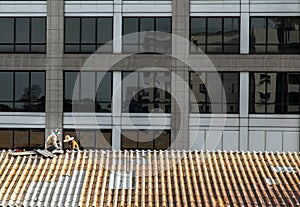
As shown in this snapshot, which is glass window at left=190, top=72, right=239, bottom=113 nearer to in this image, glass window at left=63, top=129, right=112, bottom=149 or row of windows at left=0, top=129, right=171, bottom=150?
row of windows at left=0, top=129, right=171, bottom=150

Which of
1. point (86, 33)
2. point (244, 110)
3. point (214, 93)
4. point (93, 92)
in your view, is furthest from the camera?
point (86, 33)

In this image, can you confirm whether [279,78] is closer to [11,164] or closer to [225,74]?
[225,74]

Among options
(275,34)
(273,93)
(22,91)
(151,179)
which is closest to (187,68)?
(273,93)

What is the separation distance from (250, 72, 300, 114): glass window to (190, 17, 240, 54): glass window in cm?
236

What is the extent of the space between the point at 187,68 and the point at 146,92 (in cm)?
292

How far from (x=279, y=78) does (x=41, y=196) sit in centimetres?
1961

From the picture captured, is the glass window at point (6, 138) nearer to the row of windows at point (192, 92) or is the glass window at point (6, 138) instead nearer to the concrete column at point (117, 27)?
the row of windows at point (192, 92)

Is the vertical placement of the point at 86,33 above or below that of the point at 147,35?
above

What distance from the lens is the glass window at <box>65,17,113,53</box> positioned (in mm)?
29188

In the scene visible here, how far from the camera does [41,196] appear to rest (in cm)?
1321

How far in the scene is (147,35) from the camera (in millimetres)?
29000

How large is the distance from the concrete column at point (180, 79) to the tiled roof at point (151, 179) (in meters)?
12.2

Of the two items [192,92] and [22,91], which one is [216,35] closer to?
[192,92]

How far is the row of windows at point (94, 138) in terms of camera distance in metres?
28.9
